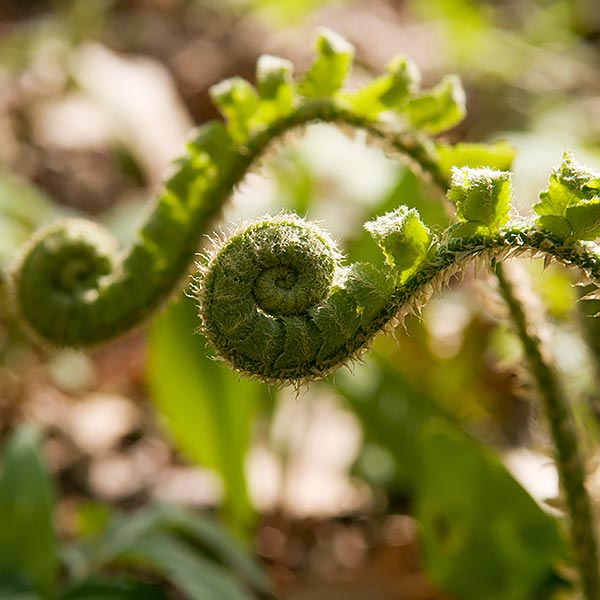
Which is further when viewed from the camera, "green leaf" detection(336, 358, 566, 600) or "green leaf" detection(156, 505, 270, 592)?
"green leaf" detection(156, 505, 270, 592)

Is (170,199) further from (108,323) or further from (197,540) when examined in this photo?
(197,540)

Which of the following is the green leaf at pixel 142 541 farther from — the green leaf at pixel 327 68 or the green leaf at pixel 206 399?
the green leaf at pixel 327 68

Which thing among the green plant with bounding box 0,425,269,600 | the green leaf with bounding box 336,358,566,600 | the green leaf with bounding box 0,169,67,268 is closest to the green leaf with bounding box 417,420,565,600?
the green leaf with bounding box 336,358,566,600

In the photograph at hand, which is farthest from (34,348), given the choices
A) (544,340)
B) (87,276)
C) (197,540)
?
(544,340)

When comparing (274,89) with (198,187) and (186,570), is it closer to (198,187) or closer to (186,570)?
(198,187)

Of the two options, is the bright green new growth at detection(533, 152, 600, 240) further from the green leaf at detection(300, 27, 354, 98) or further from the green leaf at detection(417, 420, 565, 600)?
the green leaf at detection(417, 420, 565, 600)

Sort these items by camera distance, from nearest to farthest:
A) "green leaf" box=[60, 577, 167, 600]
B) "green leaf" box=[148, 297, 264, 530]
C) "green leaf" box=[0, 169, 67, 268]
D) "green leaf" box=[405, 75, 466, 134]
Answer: "green leaf" box=[405, 75, 466, 134] < "green leaf" box=[60, 577, 167, 600] < "green leaf" box=[148, 297, 264, 530] < "green leaf" box=[0, 169, 67, 268]

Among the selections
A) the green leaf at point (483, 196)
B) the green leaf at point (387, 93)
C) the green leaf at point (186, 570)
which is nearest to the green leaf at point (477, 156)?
the green leaf at point (387, 93)
